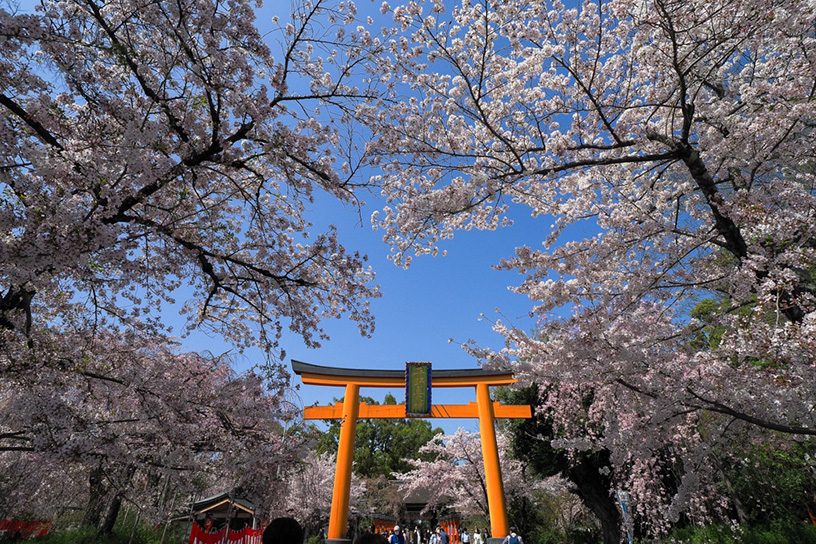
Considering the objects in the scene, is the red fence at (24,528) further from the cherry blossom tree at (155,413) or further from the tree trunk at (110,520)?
the cherry blossom tree at (155,413)

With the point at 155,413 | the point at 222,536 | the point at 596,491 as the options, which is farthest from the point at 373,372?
the point at 155,413

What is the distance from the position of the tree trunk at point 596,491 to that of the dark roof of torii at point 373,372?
134 inches

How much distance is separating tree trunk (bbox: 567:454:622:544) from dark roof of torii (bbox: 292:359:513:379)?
341 centimetres

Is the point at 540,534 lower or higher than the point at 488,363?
lower

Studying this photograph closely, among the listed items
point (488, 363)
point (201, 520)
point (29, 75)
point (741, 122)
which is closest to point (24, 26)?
point (29, 75)

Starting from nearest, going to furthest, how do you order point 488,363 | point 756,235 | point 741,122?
point 756,235 < point 741,122 < point 488,363

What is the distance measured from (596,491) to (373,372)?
25.2 ft

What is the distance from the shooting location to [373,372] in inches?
510

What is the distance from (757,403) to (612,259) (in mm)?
2446

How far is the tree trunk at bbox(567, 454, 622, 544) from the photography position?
11203 mm

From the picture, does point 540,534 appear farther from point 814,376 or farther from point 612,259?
point 814,376

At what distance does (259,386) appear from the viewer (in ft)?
17.6

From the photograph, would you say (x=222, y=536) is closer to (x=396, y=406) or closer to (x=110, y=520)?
(x=110, y=520)

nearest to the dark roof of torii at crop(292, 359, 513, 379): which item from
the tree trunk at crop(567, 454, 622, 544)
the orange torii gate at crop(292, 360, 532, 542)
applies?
the orange torii gate at crop(292, 360, 532, 542)
